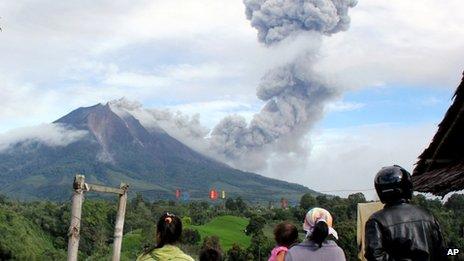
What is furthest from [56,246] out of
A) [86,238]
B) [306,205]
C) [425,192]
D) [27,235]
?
[425,192]

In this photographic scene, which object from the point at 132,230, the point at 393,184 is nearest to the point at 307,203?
the point at 132,230

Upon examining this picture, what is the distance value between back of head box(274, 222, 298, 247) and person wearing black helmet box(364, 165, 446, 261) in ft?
4.85

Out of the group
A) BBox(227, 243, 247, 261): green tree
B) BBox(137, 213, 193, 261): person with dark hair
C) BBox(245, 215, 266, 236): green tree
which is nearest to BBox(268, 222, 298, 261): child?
BBox(137, 213, 193, 261): person with dark hair

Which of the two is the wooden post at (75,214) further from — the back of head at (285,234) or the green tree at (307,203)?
the green tree at (307,203)

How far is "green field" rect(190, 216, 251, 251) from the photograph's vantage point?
7275cm

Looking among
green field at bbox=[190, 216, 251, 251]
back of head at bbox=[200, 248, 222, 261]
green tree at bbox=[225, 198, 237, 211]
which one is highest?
green tree at bbox=[225, 198, 237, 211]

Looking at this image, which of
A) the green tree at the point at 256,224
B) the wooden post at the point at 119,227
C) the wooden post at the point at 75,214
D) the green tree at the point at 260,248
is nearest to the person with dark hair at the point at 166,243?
the wooden post at the point at 75,214

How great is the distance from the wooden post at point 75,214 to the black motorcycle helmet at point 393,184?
497 centimetres

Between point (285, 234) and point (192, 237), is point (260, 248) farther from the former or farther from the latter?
point (285, 234)

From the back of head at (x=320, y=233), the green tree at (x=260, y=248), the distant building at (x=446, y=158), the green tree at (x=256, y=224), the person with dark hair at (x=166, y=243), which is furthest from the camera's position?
the green tree at (x=256, y=224)

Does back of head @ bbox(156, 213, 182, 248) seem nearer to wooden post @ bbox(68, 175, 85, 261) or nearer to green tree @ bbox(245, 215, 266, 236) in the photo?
wooden post @ bbox(68, 175, 85, 261)

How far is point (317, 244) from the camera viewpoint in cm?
408

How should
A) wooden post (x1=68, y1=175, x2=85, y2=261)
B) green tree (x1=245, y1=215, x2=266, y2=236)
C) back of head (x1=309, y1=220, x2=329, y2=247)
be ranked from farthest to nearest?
green tree (x1=245, y1=215, x2=266, y2=236) < wooden post (x1=68, y1=175, x2=85, y2=261) < back of head (x1=309, y1=220, x2=329, y2=247)

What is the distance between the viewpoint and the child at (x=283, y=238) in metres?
4.45
